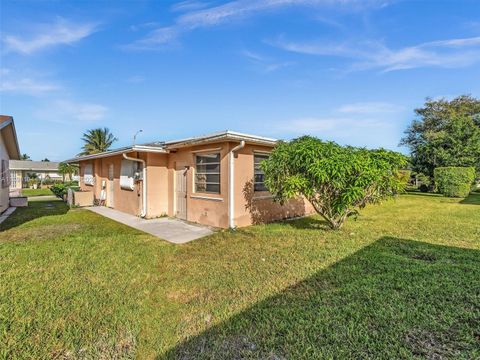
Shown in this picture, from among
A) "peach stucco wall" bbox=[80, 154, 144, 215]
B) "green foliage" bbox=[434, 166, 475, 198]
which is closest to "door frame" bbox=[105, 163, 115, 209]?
"peach stucco wall" bbox=[80, 154, 144, 215]

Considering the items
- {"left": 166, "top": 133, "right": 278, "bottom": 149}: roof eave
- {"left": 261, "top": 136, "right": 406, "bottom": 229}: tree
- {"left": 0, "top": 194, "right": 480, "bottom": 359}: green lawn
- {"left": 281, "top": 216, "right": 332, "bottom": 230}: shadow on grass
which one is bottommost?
{"left": 0, "top": 194, "right": 480, "bottom": 359}: green lawn

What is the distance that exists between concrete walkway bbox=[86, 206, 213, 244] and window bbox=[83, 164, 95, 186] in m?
6.89

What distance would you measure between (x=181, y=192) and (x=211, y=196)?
1991 millimetres

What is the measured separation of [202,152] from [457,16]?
1001cm

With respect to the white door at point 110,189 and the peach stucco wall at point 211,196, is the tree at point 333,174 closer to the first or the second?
the peach stucco wall at point 211,196

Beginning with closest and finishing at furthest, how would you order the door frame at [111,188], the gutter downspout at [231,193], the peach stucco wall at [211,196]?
1. the gutter downspout at [231,193]
2. the peach stucco wall at [211,196]
3. the door frame at [111,188]

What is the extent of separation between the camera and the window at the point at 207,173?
8902 millimetres

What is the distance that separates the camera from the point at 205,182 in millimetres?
9359

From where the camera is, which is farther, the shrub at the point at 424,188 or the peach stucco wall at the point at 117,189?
the shrub at the point at 424,188

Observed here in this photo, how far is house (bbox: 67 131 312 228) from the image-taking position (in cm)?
838

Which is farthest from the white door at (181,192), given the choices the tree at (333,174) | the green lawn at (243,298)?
the tree at (333,174)

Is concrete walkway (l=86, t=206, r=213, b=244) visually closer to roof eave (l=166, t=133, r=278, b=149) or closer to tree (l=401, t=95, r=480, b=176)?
roof eave (l=166, t=133, r=278, b=149)

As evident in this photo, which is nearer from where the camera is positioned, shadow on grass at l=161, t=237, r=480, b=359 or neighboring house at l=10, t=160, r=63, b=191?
shadow on grass at l=161, t=237, r=480, b=359

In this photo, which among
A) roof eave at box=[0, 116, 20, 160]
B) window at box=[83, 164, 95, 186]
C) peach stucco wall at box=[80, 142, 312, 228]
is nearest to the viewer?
peach stucco wall at box=[80, 142, 312, 228]
